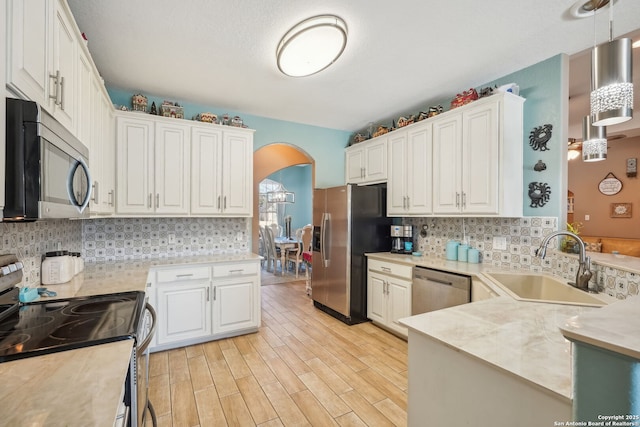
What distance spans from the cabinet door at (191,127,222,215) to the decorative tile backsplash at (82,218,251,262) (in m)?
0.35

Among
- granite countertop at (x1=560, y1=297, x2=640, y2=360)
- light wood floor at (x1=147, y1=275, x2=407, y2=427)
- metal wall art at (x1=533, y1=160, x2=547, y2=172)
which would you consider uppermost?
metal wall art at (x1=533, y1=160, x2=547, y2=172)

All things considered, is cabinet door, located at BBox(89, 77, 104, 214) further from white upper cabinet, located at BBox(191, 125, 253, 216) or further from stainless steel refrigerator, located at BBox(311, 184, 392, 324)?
stainless steel refrigerator, located at BBox(311, 184, 392, 324)

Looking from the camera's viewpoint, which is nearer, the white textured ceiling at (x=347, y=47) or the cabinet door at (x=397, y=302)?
the white textured ceiling at (x=347, y=47)

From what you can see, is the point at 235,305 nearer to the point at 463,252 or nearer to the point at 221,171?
the point at 221,171

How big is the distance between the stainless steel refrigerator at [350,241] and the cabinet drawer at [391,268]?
0.14m

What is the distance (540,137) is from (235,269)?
10.2 feet

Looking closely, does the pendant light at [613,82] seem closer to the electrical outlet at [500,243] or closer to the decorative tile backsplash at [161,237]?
the electrical outlet at [500,243]

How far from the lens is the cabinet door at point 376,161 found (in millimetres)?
3601

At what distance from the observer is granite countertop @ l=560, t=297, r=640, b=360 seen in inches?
20.3

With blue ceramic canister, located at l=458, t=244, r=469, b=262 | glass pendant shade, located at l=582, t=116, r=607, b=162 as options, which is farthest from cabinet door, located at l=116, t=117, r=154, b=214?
glass pendant shade, located at l=582, t=116, r=607, b=162

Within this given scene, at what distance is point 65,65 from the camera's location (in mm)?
1354

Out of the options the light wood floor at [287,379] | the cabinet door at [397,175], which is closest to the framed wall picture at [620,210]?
the cabinet door at [397,175]

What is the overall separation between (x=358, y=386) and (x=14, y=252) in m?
2.35

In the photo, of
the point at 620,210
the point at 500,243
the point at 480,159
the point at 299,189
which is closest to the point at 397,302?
the point at 500,243
